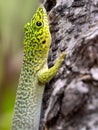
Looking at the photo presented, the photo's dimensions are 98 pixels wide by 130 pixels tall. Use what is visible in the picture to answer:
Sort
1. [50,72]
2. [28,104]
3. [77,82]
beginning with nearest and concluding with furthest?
[77,82] → [50,72] → [28,104]

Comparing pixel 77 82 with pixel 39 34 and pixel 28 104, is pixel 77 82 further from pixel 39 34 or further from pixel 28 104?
pixel 39 34

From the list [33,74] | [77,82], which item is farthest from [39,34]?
[77,82]

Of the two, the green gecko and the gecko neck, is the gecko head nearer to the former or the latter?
the green gecko

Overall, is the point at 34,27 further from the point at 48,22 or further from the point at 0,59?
the point at 0,59

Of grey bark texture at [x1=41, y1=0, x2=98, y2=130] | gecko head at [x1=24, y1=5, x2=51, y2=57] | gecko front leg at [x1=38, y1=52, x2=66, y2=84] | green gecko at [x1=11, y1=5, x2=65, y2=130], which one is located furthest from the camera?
gecko head at [x1=24, y1=5, x2=51, y2=57]

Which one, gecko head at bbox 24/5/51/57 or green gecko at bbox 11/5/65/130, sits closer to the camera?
green gecko at bbox 11/5/65/130

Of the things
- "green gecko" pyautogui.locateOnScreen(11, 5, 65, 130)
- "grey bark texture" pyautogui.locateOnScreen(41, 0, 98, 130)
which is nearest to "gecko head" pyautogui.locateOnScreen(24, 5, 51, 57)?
"green gecko" pyautogui.locateOnScreen(11, 5, 65, 130)

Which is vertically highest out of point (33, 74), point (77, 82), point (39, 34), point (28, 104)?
point (39, 34)
